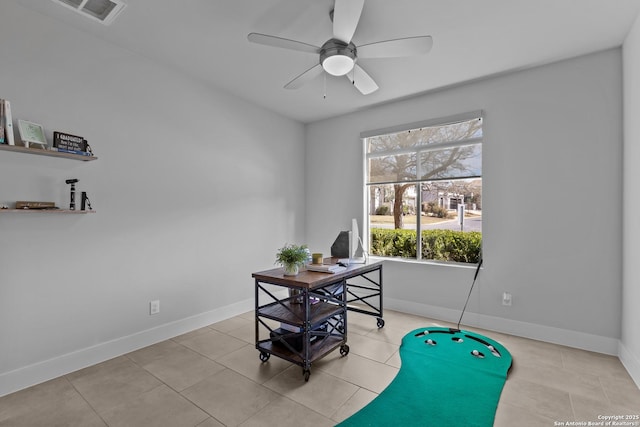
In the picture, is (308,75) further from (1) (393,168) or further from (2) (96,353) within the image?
(2) (96,353)

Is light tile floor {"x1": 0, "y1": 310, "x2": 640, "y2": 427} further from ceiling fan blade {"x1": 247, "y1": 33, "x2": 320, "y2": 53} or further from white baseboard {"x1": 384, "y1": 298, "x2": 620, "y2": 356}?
ceiling fan blade {"x1": 247, "y1": 33, "x2": 320, "y2": 53}

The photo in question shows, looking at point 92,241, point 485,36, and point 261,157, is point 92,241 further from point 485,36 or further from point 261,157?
point 485,36

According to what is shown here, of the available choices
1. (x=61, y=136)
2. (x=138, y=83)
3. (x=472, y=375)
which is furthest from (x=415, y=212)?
(x=61, y=136)

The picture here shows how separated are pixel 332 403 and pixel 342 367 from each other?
0.49 m

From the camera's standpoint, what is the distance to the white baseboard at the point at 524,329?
2.76 metres

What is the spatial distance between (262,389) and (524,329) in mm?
2662

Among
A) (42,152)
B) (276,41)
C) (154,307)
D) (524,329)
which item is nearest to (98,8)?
(42,152)

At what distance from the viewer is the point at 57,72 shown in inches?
93.9

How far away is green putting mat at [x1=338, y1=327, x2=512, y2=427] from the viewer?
6.12ft

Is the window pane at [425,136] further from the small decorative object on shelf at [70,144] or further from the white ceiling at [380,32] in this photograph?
the small decorative object on shelf at [70,144]

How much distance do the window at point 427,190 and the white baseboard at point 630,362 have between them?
1.37 m

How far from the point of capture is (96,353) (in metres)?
2.55

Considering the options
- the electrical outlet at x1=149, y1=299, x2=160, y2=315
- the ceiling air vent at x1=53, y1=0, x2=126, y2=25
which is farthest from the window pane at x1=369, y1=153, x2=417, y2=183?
the ceiling air vent at x1=53, y1=0, x2=126, y2=25

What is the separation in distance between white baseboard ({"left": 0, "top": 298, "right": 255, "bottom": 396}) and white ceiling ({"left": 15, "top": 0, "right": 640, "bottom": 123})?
263 cm
